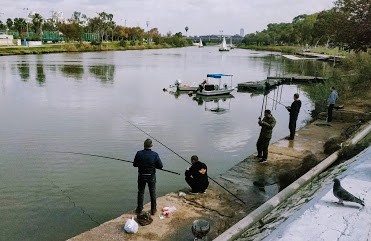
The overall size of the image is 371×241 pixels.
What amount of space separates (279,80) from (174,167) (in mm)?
A: 37615

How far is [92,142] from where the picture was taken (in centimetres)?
1900

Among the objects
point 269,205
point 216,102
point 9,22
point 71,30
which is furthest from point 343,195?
point 9,22

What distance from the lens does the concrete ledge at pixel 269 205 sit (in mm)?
7511

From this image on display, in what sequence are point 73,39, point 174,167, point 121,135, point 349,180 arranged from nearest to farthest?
1. point 349,180
2. point 174,167
3. point 121,135
4. point 73,39

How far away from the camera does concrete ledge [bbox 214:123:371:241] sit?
7.51 m

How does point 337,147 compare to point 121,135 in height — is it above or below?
above

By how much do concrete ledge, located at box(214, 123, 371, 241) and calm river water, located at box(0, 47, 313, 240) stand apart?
436 cm

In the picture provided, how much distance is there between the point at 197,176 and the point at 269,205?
1.99 meters

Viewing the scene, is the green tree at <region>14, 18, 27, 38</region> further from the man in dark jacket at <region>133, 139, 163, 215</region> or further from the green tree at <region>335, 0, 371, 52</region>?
the man in dark jacket at <region>133, 139, 163, 215</region>

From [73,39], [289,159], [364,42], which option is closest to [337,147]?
[289,159]

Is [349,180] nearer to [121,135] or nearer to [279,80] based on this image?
[121,135]

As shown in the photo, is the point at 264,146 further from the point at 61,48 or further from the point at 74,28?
the point at 74,28

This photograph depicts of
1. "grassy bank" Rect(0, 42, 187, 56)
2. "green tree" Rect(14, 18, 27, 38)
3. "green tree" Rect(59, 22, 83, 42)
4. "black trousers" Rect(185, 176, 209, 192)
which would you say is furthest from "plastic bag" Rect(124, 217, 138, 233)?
"green tree" Rect(14, 18, 27, 38)

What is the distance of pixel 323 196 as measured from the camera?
6.78 meters
